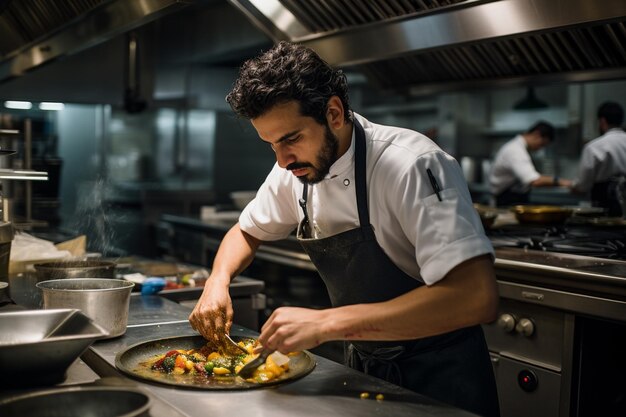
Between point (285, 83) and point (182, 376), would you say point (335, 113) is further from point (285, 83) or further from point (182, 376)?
point (182, 376)

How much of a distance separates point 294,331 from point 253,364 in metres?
0.15

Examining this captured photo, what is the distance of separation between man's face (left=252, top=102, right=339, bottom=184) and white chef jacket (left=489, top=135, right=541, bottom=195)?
18.1 feet

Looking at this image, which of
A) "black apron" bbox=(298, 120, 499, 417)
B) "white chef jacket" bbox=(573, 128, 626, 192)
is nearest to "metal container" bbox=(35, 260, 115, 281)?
"black apron" bbox=(298, 120, 499, 417)

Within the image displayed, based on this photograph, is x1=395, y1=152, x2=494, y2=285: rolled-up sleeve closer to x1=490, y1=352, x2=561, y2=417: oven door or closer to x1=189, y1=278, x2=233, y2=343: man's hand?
x1=189, y1=278, x2=233, y2=343: man's hand

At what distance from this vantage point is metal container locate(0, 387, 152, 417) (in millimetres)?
1345

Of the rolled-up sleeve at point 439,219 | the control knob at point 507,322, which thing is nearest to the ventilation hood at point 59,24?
the rolled-up sleeve at point 439,219

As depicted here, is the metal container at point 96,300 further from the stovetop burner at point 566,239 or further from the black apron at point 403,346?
the stovetop burner at point 566,239

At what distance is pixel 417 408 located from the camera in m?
1.48

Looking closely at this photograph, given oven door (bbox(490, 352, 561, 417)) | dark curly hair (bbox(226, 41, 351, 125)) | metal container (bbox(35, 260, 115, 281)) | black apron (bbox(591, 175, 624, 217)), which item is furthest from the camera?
black apron (bbox(591, 175, 624, 217))

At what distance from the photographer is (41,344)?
4.74 ft

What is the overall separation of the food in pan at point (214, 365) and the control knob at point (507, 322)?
1.40 metres

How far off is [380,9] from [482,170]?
6.07 meters

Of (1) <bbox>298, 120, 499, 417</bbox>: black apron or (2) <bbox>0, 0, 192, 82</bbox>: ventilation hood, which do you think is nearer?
(1) <bbox>298, 120, 499, 417</bbox>: black apron

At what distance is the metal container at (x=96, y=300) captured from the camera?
188 cm
